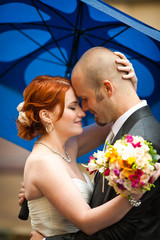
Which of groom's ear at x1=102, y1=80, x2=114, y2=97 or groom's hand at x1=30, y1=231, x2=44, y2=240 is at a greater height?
groom's ear at x1=102, y1=80, x2=114, y2=97

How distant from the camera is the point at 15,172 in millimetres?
6488

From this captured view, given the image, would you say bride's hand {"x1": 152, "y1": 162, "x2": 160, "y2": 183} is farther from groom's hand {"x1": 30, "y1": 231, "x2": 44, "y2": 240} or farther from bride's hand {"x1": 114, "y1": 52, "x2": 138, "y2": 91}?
groom's hand {"x1": 30, "y1": 231, "x2": 44, "y2": 240}

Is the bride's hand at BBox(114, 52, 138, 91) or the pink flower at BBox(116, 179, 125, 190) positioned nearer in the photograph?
the pink flower at BBox(116, 179, 125, 190)

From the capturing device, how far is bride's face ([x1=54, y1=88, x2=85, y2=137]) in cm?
238

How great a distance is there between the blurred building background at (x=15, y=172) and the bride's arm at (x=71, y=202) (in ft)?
9.58

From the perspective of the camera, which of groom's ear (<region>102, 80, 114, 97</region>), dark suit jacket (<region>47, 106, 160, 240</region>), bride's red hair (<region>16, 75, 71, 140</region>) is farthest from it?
bride's red hair (<region>16, 75, 71, 140</region>)

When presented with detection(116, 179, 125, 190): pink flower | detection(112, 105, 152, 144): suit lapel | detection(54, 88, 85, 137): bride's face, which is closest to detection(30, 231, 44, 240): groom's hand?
detection(54, 88, 85, 137): bride's face

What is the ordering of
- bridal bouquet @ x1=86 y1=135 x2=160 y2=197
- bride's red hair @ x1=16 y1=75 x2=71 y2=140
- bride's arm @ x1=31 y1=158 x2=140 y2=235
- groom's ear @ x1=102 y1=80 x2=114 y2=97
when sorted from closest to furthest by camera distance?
1. bridal bouquet @ x1=86 y1=135 x2=160 y2=197
2. bride's arm @ x1=31 y1=158 x2=140 y2=235
3. groom's ear @ x1=102 y1=80 x2=114 y2=97
4. bride's red hair @ x1=16 y1=75 x2=71 y2=140

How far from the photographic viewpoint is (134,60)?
2699 millimetres

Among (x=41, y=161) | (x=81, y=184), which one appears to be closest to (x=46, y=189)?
(x=41, y=161)

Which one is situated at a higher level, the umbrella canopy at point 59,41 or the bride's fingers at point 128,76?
the umbrella canopy at point 59,41

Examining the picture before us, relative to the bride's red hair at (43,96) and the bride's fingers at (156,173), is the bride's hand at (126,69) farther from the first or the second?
the bride's fingers at (156,173)

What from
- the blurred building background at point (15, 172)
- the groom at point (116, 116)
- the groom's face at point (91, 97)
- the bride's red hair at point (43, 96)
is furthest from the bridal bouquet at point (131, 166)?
the blurred building background at point (15, 172)

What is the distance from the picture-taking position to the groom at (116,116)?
2051 mm
